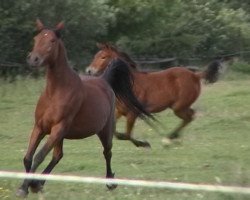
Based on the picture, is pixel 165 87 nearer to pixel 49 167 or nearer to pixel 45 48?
pixel 49 167

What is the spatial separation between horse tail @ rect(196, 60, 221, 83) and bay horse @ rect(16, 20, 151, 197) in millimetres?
5742

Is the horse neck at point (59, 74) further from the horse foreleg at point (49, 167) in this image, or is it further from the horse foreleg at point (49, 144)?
the horse foreleg at point (49, 167)

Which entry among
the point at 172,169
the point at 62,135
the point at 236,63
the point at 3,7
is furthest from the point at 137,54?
the point at 62,135

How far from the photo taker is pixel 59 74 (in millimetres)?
9328

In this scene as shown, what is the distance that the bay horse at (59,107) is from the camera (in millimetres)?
9008

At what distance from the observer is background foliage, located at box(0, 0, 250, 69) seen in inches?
1062

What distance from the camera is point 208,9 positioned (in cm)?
3459

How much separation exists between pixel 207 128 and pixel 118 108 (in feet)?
9.20

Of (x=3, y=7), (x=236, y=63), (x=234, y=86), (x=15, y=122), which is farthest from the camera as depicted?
(x=236, y=63)

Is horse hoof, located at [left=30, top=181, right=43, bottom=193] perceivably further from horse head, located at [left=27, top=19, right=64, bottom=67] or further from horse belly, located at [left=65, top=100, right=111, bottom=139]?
horse head, located at [left=27, top=19, right=64, bottom=67]

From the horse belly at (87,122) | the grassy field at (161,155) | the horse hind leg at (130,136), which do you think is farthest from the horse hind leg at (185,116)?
the horse belly at (87,122)

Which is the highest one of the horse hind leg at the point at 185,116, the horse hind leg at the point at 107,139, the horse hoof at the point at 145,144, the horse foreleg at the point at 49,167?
the horse foreleg at the point at 49,167

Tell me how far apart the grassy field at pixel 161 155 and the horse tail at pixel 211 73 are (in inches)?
39.6

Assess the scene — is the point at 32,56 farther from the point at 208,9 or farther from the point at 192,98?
the point at 208,9
